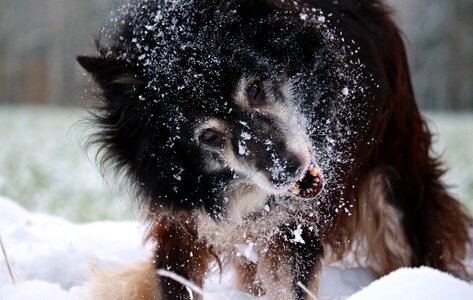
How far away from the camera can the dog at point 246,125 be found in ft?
10.6

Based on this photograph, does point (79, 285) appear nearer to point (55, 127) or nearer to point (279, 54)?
point (279, 54)

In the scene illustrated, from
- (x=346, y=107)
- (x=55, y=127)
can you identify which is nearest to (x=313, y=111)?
(x=346, y=107)

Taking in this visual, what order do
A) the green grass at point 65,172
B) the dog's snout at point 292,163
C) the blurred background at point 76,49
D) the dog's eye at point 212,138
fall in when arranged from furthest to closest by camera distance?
the blurred background at point 76,49 → the green grass at point 65,172 → the dog's eye at point 212,138 → the dog's snout at point 292,163

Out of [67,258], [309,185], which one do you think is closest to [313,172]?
[309,185]

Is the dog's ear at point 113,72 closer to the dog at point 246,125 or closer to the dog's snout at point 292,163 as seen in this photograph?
the dog at point 246,125

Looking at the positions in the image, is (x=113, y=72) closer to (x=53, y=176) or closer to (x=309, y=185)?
(x=309, y=185)

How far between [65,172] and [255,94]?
24.8 ft

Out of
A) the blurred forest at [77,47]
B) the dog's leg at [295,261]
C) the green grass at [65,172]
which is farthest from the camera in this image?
the blurred forest at [77,47]

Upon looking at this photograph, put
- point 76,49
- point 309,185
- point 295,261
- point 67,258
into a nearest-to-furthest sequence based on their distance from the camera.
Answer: point 309,185
point 295,261
point 67,258
point 76,49

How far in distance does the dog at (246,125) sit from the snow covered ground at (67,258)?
0.32 m

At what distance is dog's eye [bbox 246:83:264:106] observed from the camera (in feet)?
10.7

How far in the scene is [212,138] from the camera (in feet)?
10.9

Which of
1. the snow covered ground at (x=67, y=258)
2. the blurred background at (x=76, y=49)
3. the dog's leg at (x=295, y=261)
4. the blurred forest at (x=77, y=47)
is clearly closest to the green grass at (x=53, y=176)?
the snow covered ground at (x=67, y=258)

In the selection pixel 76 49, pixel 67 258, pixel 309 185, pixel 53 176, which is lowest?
pixel 76 49
